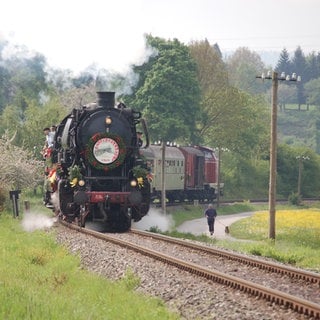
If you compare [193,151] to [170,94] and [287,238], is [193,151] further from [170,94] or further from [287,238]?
[287,238]

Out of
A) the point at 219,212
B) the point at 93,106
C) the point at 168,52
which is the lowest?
the point at 219,212

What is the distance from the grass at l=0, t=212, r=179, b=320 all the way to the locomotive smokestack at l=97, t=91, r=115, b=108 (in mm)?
5507

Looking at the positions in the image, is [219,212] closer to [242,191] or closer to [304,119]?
[242,191]

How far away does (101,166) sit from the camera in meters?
21.3

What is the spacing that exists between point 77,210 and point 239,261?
23.7ft

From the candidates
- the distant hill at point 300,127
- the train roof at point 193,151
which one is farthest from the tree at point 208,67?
the distant hill at point 300,127

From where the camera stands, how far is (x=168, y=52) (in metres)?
67.4

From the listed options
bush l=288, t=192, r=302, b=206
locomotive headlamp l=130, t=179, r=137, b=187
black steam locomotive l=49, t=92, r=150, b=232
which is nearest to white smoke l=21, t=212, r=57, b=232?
black steam locomotive l=49, t=92, r=150, b=232

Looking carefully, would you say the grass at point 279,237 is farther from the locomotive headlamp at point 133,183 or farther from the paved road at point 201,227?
the locomotive headlamp at point 133,183

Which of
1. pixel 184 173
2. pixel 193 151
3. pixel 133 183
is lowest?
pixel 133 183

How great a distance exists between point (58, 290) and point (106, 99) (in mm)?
11386

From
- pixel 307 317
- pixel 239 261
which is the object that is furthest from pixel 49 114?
pixel 307 317

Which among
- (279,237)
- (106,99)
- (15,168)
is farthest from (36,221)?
(279,237)

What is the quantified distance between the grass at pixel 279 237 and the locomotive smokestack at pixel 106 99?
540cm
